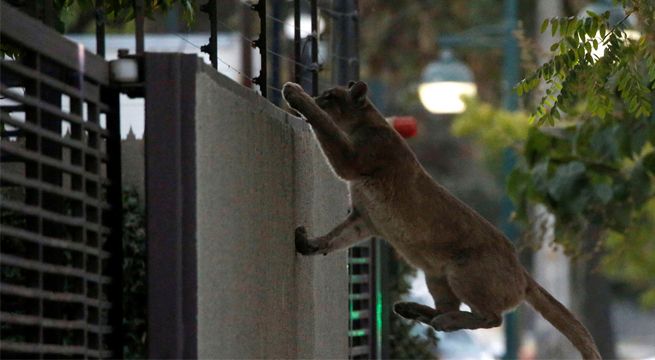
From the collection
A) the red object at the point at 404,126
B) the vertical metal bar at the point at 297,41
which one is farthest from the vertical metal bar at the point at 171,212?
the red object at the point at 404,126

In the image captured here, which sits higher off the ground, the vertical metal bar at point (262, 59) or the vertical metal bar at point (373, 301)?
the vertical metal bar at point (262, 59)

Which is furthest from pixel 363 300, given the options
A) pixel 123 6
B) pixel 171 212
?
pixel 171 212

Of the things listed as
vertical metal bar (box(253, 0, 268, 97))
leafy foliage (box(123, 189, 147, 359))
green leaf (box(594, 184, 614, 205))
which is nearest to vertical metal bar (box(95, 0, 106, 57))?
leafy foliage (box(123, 189, 147, 359))

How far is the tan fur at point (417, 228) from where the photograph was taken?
324 inches

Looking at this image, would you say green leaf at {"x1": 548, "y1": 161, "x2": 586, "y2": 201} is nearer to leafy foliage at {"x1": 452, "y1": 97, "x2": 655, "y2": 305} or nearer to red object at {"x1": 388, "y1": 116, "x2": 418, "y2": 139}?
leafy foliage at {"x1": 452, "y1": 97, "x2": 655, "y2": 305}

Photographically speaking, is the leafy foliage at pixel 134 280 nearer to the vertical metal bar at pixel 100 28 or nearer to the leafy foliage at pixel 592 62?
the vertical metal bar at pixel 100 28

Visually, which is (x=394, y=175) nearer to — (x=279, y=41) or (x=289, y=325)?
(x=289, y=325)

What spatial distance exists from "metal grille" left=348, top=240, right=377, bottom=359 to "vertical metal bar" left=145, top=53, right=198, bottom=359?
5.04 m

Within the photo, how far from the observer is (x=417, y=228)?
826 centimetres

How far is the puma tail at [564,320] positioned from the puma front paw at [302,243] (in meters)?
1.45

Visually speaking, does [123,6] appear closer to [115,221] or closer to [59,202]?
[115,221]

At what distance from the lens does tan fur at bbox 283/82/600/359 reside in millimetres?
8234

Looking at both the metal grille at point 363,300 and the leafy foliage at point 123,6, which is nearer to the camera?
the leafy foliage at point 123,6

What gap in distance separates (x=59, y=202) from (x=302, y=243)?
2759mm
